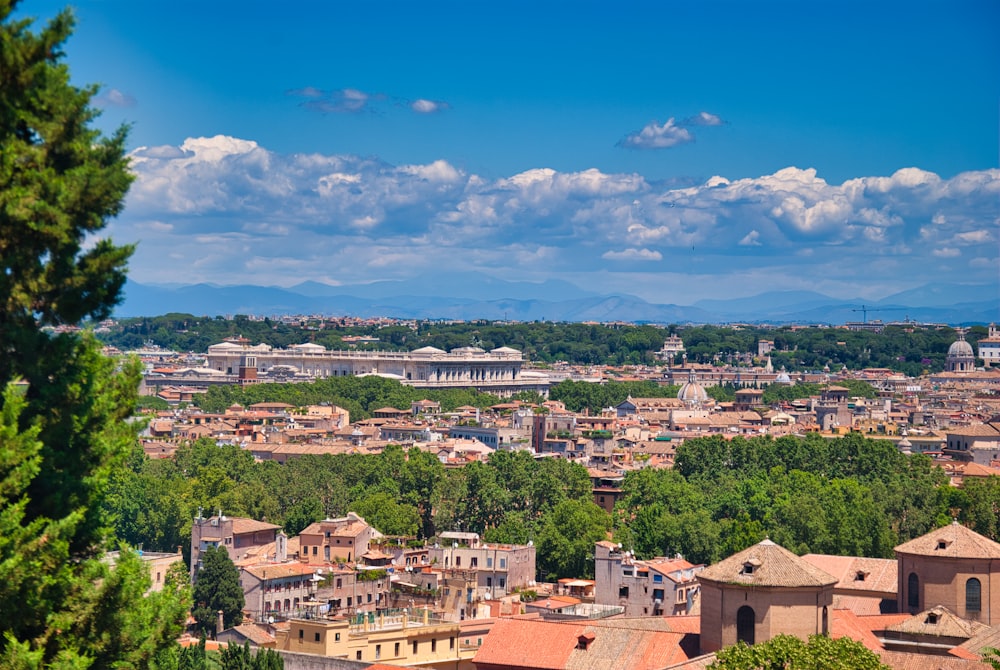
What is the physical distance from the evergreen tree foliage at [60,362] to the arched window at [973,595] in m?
21.9

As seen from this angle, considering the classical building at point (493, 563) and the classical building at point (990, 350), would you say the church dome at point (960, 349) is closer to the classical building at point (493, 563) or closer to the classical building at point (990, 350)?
the classical building at point (990, 350)

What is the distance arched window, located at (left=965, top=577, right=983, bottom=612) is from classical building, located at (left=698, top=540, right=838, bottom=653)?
6416mm

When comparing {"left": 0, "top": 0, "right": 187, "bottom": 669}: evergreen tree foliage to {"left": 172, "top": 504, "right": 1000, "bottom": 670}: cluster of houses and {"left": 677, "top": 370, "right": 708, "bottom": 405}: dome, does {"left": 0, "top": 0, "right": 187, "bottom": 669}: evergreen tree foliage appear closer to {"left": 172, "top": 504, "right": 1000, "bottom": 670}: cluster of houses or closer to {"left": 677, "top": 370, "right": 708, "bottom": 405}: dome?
{"left": 172, "top": 504, "right": 1000, "bottom": 670}: cluster of houses

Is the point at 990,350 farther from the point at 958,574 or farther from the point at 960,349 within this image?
the point at 958,574

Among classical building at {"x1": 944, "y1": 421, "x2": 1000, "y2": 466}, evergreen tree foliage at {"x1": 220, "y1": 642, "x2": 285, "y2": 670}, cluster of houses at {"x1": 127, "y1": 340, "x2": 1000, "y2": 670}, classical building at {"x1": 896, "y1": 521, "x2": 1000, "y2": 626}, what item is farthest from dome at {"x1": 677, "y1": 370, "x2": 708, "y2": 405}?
evergreen tree foliage at {"x1": 220, "y1": 642, "x2": 285, "y2": 670}

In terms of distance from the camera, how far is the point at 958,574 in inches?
1282

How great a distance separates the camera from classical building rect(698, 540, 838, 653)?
26.5 metres

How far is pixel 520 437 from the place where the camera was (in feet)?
294

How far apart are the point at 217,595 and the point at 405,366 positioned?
10011 cm

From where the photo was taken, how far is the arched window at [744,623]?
2655 centimetres

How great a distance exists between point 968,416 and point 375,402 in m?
37.8

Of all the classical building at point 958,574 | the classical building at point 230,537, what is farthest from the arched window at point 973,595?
the classical building at point 230,537

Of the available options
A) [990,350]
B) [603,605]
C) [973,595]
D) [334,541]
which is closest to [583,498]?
[334,541]

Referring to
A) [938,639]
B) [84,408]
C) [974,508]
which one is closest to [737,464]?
[974,508]
